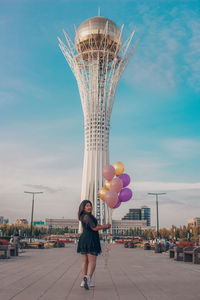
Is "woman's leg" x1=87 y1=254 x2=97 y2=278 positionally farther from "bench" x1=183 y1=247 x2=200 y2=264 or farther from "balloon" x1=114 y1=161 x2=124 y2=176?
"bench" x1=183 y1=247 x2=200 y2=264

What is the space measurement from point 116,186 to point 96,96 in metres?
68.2

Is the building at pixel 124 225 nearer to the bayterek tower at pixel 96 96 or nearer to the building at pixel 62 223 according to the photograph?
the building at pixel 62 223

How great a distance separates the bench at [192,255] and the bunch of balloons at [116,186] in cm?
491

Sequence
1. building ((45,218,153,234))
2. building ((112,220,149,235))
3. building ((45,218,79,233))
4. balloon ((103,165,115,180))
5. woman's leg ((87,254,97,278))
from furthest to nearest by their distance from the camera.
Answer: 1. building ((45,218,79,233))
2. building ((45,218,153,234))
3. building ((112,220,149,235))
4. balloon ((103,165,115,180))
5. woman's leg ((87,254,97,278))

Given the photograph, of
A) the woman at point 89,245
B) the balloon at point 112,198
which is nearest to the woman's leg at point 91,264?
the woman at point 89,245

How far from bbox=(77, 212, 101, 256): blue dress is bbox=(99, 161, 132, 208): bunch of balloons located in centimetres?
388

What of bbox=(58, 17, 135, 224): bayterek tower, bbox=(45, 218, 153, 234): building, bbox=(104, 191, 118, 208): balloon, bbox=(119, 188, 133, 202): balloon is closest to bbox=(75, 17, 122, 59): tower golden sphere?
bbox=(58, 17, 135, 224): bayterek tower

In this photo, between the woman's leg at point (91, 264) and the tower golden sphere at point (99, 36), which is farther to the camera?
the tower golden sphere at point (99, 36)

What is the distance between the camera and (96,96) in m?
78.9

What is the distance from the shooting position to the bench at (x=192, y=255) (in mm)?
15391

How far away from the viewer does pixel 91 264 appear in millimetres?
7918

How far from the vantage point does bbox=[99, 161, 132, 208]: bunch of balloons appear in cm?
1205

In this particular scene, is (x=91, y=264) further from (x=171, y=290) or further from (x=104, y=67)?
(x=104, y=67)

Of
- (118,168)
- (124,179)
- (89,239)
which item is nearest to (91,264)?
(89,239)
